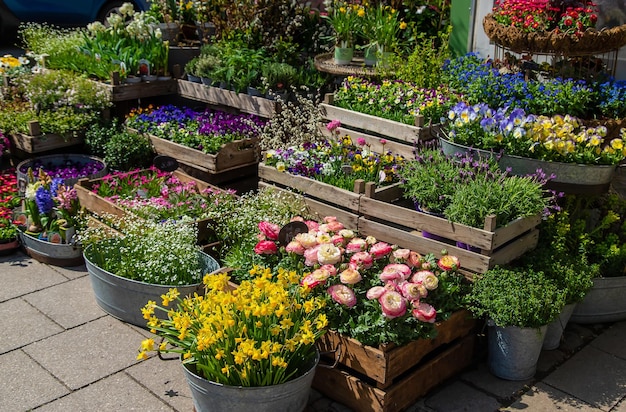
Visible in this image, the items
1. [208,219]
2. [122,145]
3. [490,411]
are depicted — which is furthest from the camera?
[122,145]

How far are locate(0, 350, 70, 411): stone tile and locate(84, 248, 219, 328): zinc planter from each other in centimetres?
65

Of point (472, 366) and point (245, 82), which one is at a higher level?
point (245, 82)

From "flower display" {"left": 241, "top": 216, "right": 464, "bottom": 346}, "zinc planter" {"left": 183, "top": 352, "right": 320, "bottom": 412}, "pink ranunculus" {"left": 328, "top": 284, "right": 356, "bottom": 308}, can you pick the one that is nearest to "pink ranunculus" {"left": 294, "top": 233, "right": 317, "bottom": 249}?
"flower display" {"left": 241, "top": 216, "right": 464, "bottom": 346}

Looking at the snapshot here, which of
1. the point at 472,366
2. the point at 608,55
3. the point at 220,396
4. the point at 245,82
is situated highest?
the point at 608,55

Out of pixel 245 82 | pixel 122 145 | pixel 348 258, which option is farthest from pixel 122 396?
pixel 245 82

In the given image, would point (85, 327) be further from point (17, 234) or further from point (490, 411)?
point (490, 411)

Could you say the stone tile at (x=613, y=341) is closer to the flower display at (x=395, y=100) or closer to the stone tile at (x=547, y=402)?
the stone tile at (x=547, y=402)

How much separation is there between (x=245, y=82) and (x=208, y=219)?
2081mm

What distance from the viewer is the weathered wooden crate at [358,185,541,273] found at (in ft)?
14.2

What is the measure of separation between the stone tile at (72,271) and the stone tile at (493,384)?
3.06 meters

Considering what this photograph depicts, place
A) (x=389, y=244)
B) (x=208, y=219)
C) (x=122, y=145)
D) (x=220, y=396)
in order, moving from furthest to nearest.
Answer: (x=122, y=145) < (x=208, y=219) < (x=389, y=244) < (x=220, y=396)

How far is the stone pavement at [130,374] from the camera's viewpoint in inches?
164

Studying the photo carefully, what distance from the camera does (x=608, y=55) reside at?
5.61 metres

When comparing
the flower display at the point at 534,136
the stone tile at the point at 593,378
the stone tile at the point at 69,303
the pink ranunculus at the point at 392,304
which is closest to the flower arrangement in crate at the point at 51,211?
the stone tile at the point at 69,303
